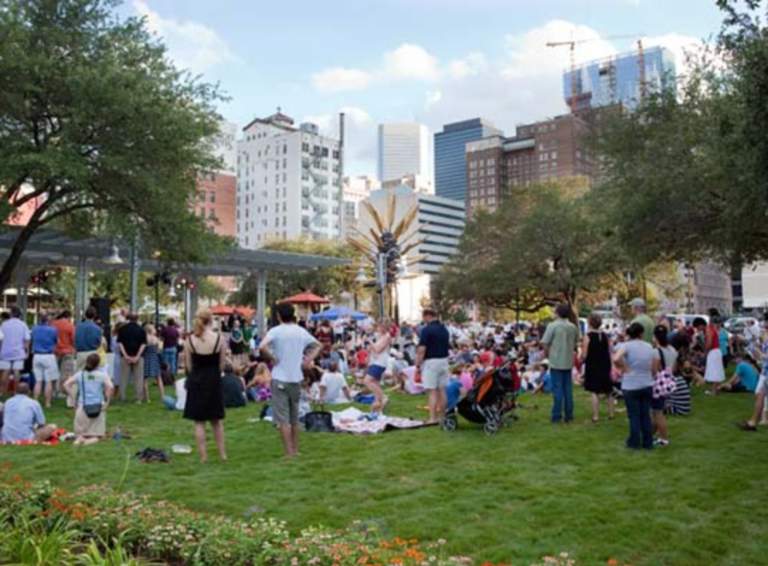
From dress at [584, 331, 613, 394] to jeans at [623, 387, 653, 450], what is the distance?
6.54 feet

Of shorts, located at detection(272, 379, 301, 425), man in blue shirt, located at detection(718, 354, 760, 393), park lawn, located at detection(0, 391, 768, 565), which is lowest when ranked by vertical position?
park lawn, located at detection(0, 391, 768, 565)

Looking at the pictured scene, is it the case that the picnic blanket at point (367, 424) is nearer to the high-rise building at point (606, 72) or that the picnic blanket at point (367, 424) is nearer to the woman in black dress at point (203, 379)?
the woman in black dress at point (203, 379)

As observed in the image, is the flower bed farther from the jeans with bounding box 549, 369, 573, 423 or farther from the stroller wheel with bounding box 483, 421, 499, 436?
the jeans with bounding box 549, 369, 573, 423

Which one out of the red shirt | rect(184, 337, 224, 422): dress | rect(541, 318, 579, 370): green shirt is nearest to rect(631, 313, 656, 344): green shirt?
rect(541, 318, 579, 370): green shirt

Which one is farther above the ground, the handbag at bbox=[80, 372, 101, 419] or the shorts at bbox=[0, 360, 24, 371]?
the shorts at bbox=[0, 360, 24, 371]

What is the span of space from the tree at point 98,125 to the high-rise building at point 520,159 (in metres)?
111

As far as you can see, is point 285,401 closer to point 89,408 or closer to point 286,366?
point 286,366

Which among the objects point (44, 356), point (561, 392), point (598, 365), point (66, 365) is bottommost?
point (561, 392)

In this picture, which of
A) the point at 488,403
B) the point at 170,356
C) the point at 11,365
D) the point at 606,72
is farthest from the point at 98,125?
the point at 606,72

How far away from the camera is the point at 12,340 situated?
13.2 meters

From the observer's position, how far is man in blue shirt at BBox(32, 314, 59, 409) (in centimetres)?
1333

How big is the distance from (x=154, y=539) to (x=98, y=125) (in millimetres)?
15227

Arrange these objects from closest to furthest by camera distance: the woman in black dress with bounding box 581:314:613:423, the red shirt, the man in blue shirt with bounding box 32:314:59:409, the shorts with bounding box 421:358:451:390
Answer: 1. the shorts with bounding box 421:358:451:390
2. the woman in black dress with bounding box 581:314:613:423
3. the man in blue shirt with bounding box 32:314:59:409
4. the red shirt

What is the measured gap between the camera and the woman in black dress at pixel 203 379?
26.8 feet
